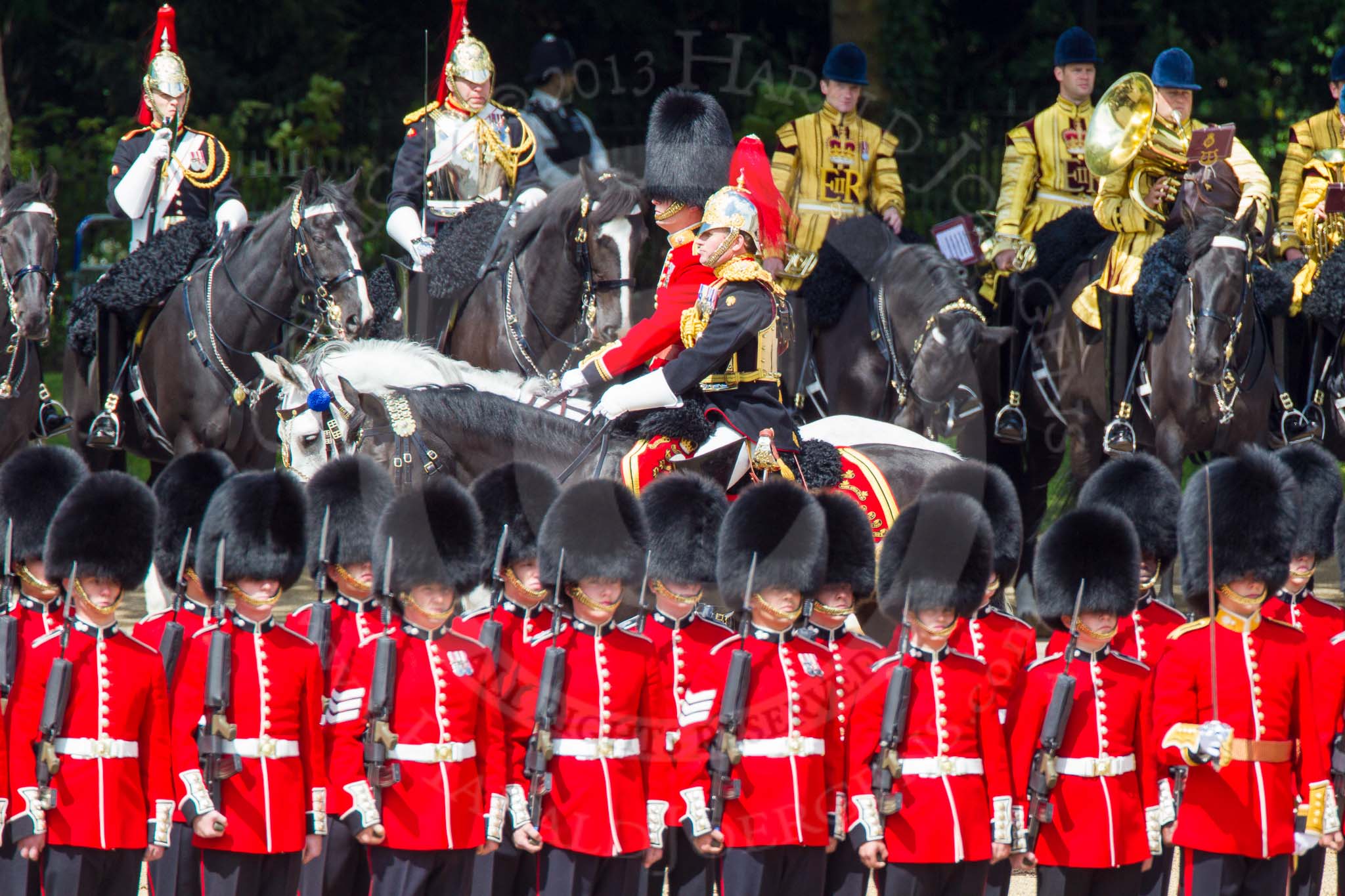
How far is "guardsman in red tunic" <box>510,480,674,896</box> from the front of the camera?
5.21 metres

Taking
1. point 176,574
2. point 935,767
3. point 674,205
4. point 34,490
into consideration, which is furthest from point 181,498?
point 935,767

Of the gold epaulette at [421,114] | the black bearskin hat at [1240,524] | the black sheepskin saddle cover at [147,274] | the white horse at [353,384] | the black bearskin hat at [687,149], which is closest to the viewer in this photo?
the black bearskin hat at [1240,524]

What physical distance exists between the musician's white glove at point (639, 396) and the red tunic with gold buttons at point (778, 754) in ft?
3.47

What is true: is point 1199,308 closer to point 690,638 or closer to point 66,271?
point 690,638

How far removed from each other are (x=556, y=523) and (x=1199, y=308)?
3950 mm

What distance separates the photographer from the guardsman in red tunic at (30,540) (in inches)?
200

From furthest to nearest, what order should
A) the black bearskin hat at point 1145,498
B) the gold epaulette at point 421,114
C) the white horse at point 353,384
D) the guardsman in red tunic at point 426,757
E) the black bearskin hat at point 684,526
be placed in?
1. the gold epaulette at point 421,114
2. the white horse at point 353,384
3. the black bearskin hat at point 1145,498
4. the black bearskin hat at point 684,526
5. the guardsman in red tunic at point 426,757

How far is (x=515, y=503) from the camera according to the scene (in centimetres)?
582

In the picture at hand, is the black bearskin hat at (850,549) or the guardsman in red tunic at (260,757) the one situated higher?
the black bearskin hat at (850,549)

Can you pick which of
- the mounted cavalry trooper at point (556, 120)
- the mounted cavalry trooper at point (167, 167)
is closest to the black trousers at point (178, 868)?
the mounted cavalry trooper at point (167, 167)

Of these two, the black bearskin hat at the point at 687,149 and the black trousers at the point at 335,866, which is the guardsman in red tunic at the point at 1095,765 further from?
the black bearskin hat at the point at 687,149

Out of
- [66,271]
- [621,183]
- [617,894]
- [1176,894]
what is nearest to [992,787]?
[617,894]

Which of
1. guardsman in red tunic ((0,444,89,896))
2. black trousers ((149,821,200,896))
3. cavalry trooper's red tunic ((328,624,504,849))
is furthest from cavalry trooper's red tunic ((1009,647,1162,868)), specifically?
guardsman in red tunic ((0,444,89,896))

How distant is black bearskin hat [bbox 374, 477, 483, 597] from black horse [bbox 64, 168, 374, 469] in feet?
10.3
